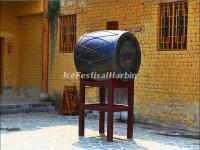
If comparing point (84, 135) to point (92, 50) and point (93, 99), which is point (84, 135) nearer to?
point (92, 50)

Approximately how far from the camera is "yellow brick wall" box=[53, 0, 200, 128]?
31.4 ft

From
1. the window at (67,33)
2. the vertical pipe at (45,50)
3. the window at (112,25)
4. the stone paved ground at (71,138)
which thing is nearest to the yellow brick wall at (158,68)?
the window at (112,25)

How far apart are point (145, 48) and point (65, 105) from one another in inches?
135

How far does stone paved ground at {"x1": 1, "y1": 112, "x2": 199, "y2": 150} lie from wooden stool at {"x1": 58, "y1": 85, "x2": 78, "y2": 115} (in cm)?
127

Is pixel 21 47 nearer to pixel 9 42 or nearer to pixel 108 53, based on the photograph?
pixel 9 42

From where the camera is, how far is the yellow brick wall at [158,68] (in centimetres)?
956

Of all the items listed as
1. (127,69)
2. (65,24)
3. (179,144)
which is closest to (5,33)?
(65,24)

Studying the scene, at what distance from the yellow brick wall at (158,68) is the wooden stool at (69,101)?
Result: 2068mm

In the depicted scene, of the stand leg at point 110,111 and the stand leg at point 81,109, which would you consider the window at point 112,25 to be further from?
the stand leg at point 110,111

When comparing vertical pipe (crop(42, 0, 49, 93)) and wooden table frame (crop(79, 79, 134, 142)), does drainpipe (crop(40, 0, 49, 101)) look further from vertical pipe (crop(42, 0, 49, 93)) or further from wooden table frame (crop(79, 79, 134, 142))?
wooden table frame (crop(79, 79, 134, 142))

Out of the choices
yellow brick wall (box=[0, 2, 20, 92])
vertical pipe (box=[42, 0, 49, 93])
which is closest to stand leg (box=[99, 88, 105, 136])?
vertical pipe (box=[42, 0, 49, 93])

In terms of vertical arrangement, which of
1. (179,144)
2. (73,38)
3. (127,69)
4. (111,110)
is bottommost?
(179,144)

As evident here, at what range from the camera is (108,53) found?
7961mm

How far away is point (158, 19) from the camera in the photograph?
10.4 m
